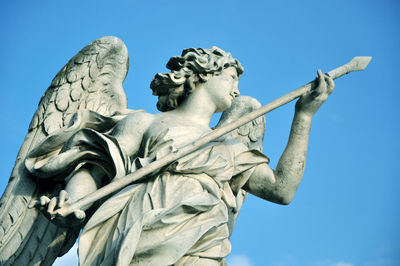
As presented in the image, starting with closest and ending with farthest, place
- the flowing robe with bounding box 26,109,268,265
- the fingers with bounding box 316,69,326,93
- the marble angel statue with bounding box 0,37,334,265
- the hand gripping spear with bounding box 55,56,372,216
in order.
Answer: the flowing robe with bounding box 26,109,268,265 < the marble angel statue with bounding box 0,37,334,265 < the hand gripping spear with bounding box 55,56,372,216 < the fingers with bounding box 316,69,326,93

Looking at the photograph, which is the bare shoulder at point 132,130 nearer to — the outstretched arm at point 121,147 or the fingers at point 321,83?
the outstretched arm at point 121,147

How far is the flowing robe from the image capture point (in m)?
5.54

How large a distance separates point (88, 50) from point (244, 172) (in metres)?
2.48

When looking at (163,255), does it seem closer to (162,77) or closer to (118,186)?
(118,186)

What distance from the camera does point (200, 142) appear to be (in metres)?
6.17

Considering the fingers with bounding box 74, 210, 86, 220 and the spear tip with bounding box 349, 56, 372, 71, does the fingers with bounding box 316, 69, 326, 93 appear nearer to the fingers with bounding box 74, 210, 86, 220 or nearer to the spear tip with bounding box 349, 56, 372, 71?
the spear tip with bounding box 349, 56, 372, 71

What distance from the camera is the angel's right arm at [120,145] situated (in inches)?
249

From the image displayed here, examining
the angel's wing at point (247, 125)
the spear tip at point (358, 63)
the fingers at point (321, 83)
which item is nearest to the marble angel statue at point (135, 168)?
the fingers at point (321, 83)

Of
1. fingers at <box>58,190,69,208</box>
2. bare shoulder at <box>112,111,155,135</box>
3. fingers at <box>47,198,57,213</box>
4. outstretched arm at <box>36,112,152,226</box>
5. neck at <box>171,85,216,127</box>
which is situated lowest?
fingers at <box>47,198,57,213</box>

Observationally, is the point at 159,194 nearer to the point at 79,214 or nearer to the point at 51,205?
the point at 79,214

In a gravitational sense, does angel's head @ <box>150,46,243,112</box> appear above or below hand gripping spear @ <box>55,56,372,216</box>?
above

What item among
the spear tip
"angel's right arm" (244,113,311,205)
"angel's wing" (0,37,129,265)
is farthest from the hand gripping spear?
"angel's wing" (0,37,129,265)

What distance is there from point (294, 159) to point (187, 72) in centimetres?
146

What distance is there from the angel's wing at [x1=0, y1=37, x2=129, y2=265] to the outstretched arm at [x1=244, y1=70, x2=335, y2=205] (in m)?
1.87
